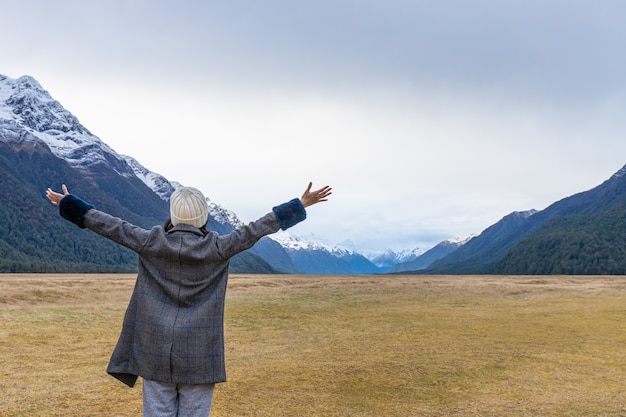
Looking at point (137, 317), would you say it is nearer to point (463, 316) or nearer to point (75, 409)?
point (75, 409)

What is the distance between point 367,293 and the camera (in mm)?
40750

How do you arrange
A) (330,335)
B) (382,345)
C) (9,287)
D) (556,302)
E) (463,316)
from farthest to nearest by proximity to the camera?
(556,302), (9,287), (463,316), (330,335), (382,345)

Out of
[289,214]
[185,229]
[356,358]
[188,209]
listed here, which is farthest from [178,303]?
[356,358]

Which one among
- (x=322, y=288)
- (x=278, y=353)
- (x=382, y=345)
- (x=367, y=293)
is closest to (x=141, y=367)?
(x=278, y=353)

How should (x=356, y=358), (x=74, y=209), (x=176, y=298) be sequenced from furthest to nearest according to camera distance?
(x=356, y=358) → (x=74, y=209) → (x=176, y=298)

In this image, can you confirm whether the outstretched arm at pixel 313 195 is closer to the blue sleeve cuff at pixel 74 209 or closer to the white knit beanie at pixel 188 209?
the white knit beanie at pixel 188 209

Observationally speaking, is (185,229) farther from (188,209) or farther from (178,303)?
(178,303)

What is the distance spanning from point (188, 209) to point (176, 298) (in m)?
0.79

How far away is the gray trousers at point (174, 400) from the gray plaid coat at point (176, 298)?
0.36 ft

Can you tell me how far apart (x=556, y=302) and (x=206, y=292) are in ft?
110

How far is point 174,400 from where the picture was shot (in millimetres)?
4012

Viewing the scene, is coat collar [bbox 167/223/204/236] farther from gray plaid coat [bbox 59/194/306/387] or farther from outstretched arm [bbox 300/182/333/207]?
outstretched arm [bbox 300/182/333/207]

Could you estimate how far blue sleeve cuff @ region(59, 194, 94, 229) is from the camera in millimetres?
4137

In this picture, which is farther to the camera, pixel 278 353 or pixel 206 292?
pixel 278 353
